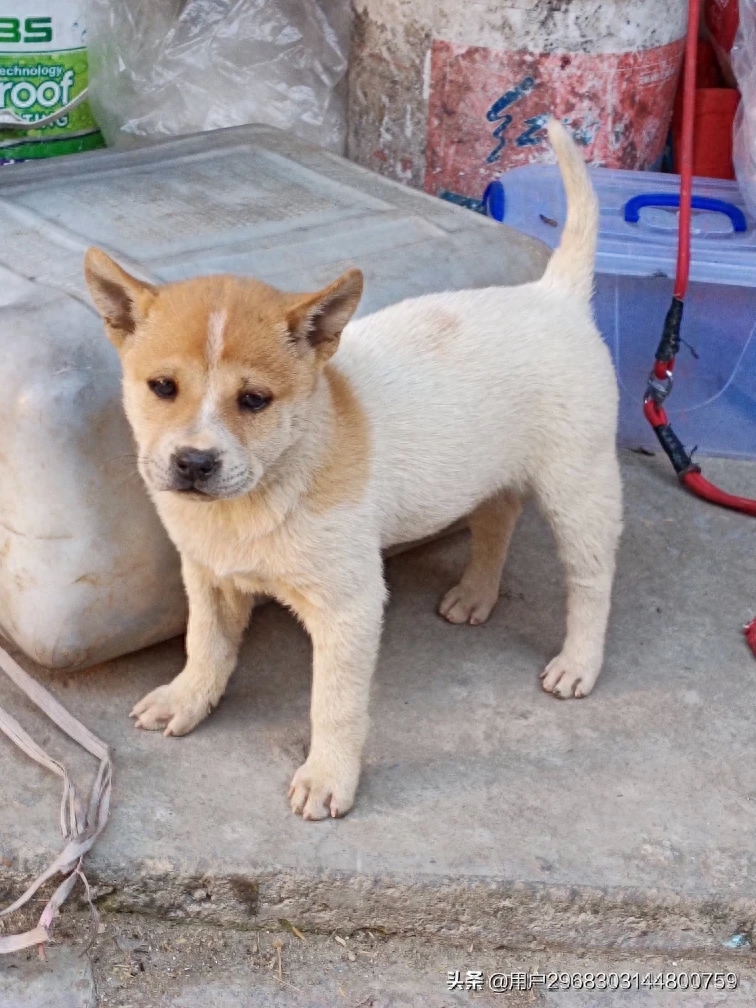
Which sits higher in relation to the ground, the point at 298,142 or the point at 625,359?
the point at 298,142

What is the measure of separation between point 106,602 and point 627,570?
1.36 m

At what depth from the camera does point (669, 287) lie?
3584mm

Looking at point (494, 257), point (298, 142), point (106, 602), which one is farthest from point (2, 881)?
point (298, 142)

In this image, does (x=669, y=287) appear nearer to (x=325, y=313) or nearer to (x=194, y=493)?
(x=325, y=313)

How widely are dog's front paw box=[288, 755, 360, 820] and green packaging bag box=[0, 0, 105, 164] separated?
2.36 m

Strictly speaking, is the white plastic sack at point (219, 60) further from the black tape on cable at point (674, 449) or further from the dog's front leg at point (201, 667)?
the dog's front leg at point (201, 667)

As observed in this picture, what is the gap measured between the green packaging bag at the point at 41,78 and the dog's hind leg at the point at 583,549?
2.17 m

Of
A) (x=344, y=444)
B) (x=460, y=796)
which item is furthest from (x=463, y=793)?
(x=344, y=444)

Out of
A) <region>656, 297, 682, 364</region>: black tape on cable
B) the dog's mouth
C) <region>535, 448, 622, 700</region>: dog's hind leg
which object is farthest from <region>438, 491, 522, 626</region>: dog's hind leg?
the dog's mouth

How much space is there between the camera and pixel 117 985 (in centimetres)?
217

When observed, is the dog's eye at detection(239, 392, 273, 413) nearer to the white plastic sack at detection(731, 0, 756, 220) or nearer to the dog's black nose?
the dog's black nose

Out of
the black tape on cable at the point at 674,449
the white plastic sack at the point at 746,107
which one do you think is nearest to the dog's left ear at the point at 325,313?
the black tape on cable at the point at 674,449

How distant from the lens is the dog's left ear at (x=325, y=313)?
2.02 m

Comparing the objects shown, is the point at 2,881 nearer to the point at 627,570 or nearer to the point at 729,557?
the point at 627,570
